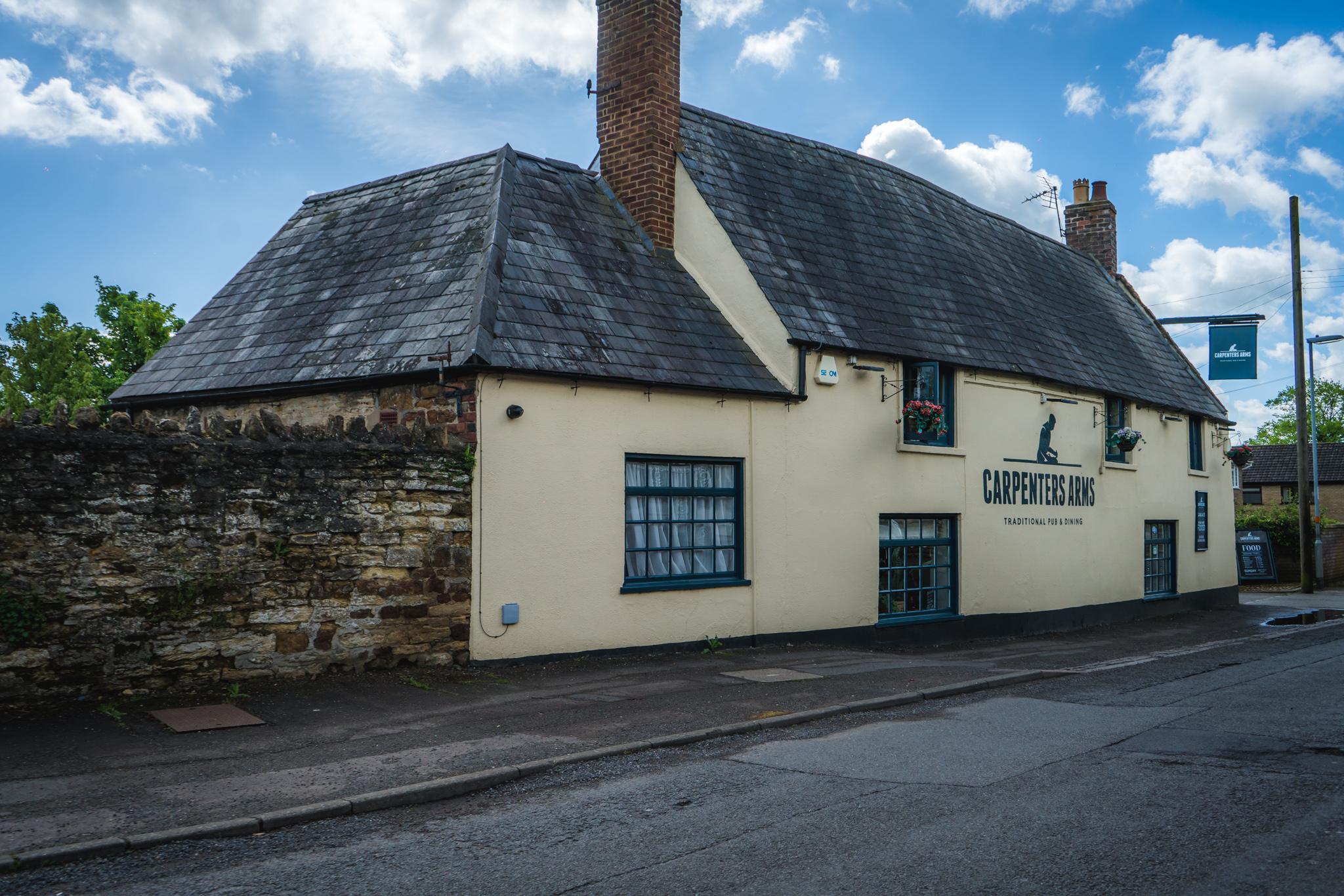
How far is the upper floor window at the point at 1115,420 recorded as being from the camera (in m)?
21.1

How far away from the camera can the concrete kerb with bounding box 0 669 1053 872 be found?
548cm

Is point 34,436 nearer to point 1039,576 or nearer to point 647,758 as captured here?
point 647,758

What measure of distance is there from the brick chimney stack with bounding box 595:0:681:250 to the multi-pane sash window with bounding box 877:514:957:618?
565 centimetres

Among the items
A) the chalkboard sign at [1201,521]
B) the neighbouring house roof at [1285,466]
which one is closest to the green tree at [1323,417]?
the neighbouring house roof at [1285,466]

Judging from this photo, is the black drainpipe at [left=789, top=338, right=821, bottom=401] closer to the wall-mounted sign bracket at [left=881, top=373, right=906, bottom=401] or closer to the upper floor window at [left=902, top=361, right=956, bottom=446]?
the wall-mounted sign bracket at [left=881, top=373, right=906, bottom=401]

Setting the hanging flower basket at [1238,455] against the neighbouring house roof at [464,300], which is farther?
the hanging flower basket at [1238,455]

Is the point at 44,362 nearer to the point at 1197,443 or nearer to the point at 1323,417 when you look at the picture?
the point at 1197,443

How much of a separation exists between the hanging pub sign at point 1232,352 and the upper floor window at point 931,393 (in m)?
8.75

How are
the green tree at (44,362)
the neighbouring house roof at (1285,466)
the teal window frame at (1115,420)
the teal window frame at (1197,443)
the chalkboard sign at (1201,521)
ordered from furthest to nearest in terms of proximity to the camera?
the neighbouring house roof at (1285,466)
the green tree at (44,362)
the teal window frame at (1197,443)
the chalkboard sign at (1201,521)
the teal window frame at (1115,420)

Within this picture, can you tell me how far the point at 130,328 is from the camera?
34.4 m

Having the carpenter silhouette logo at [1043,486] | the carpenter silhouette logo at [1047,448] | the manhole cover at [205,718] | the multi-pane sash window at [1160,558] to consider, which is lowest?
the manhole cover at [205,718]

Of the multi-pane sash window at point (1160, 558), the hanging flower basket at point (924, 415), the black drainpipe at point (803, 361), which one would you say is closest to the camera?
the black drainpipe at point (803, 361)

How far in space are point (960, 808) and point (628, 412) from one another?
7287 mm

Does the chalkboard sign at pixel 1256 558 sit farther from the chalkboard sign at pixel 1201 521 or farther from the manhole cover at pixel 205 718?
the manhole cover at pixel 205 718
